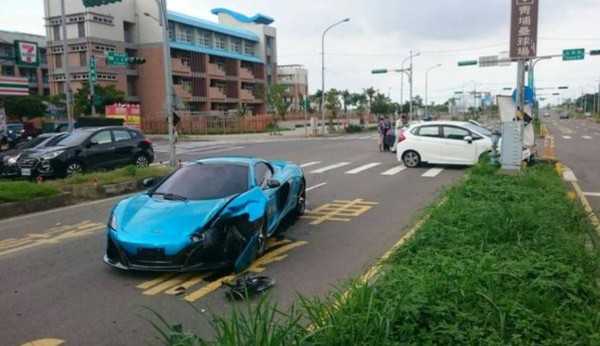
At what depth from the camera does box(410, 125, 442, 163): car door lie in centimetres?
1738

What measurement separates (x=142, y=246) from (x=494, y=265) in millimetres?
3668

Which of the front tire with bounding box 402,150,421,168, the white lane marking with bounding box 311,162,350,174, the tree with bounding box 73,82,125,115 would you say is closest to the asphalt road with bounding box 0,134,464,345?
the white lane marking with bounding box 311,162,350,174

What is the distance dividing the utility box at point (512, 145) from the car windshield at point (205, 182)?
23.0 feet

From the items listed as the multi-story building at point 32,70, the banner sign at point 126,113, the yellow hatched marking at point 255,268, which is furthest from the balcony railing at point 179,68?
the yellow hatched marking at point 255,268

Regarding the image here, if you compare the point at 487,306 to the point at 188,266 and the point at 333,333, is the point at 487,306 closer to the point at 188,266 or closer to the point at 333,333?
the point at 333,333

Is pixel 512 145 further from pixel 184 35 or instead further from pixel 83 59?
pixel 184 35

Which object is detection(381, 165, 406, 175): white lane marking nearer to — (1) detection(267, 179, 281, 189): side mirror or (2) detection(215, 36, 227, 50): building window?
(1) detection(267, 179, 281, 189): side mirror

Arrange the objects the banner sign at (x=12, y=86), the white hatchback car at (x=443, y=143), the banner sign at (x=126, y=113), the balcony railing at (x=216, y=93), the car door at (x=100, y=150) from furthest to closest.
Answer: the balcony railing at (x=216, y=93) → the banner sign at (x=126, y=113) → the banner sign at (x=12, y=86) → the white hatchback car at (x=443, y=143) → the car door at (x=100, y=150)

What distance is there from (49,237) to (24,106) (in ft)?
159

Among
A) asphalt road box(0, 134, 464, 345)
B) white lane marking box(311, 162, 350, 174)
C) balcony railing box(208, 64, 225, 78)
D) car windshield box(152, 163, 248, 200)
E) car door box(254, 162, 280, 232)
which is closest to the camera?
asphalt road box(0, 134, 464, 345)

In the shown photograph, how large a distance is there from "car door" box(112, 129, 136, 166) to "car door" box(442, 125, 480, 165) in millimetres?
10093

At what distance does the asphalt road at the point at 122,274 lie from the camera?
482 cm

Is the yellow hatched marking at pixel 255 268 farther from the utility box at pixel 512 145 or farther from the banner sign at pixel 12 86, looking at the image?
the banner sign at pixel 12 86

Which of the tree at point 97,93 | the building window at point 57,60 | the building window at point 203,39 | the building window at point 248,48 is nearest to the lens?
→ the tree at point 97,93
